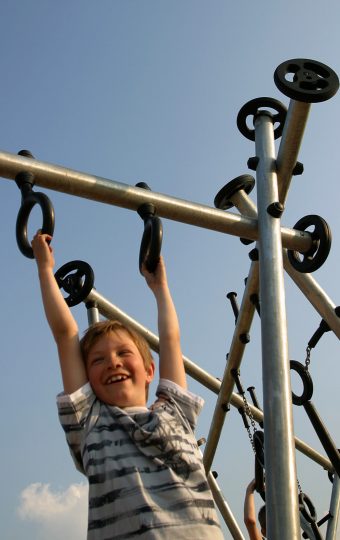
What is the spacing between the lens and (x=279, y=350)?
218 cm

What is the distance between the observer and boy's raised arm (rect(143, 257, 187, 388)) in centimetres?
188

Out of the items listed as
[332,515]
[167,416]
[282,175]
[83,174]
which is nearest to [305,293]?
[282,175]

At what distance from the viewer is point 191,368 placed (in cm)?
414

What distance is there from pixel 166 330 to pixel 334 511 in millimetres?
3077

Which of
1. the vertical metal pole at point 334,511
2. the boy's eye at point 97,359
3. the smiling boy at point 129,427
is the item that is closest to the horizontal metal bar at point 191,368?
the vertical metal pole at point 334,511

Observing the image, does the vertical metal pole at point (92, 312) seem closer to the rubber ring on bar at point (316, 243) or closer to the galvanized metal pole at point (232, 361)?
the galvanized metal pole at point (232, 361)

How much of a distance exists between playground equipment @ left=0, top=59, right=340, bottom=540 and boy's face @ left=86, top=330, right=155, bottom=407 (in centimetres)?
29

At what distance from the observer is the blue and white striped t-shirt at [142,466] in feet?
4.99

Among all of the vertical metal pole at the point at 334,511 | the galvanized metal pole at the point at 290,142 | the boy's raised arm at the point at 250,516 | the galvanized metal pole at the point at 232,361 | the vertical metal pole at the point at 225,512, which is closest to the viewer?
the galvanized metal pole at the point at 290,142

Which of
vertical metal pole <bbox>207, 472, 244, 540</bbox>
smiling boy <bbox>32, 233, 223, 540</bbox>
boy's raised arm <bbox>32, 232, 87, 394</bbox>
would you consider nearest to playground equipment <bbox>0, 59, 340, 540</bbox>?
boy's raised arm <bbox>32, 232, 87, 394</bbox>

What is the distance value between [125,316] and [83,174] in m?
1.32

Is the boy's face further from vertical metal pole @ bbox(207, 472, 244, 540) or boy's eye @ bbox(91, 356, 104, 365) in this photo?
vertical metal pole @ bbox(207, 472, 244, 540)

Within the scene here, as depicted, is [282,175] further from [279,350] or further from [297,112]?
[279,350]

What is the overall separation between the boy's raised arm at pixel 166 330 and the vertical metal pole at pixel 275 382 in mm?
362
